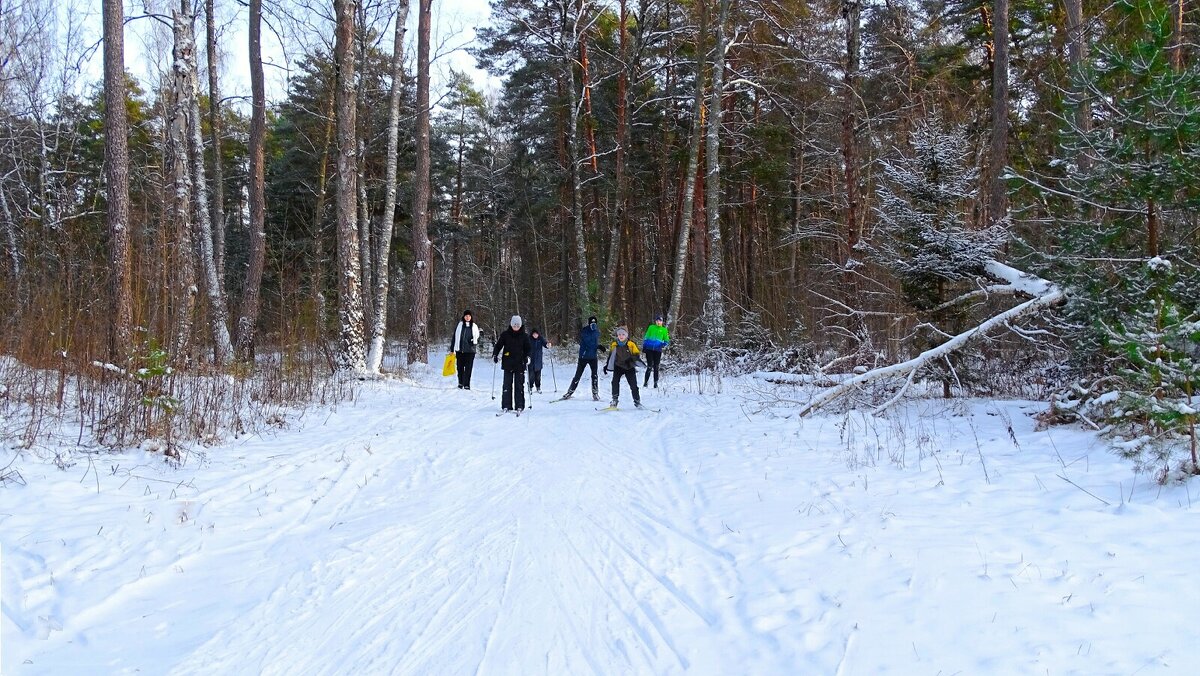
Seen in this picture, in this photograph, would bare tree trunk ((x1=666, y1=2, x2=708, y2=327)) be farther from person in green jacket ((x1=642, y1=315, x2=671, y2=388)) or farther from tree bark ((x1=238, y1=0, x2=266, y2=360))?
tree bark ((x1=238, y1=0, x2=266, y2=360))

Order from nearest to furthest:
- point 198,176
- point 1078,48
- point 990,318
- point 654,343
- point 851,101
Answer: point 990,318, point 1078,48, point 851,101, point 654,343, point 198,176

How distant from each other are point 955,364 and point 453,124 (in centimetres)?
3054

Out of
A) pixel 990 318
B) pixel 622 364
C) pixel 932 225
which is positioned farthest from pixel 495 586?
pixel 932 225

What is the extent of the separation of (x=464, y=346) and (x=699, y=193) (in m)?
12.1

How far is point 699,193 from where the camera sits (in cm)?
2419

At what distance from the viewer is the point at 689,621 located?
3.81 m

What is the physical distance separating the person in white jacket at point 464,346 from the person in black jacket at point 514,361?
3858 mm

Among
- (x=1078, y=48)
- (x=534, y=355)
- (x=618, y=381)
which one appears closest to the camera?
(x=1078, y=48)

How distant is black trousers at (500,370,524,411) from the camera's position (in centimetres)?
1221

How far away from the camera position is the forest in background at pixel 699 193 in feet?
24.4

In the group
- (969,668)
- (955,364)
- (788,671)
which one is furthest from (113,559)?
(955,364)

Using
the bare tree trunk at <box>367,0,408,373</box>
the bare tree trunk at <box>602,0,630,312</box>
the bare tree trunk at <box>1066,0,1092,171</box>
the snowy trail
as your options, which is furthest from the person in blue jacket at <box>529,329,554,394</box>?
the bare tree trunk at <box>1066,0,1092,171</box>

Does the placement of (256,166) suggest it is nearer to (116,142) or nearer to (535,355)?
(116,142)

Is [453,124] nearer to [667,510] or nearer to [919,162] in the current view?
[919,162]
